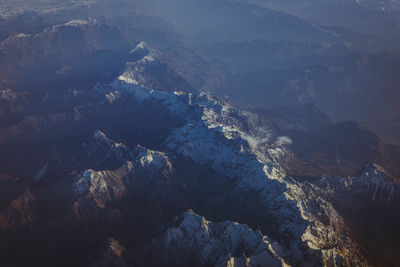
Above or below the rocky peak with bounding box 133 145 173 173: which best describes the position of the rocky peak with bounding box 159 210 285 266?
above

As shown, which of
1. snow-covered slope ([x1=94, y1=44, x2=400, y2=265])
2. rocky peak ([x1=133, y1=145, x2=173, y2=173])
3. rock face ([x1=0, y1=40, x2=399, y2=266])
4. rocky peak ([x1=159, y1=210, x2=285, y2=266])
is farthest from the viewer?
rocky peak ([x1=133, y1=145, x2=173, y2=173])

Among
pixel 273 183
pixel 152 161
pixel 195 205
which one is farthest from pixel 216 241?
pixel 152 161

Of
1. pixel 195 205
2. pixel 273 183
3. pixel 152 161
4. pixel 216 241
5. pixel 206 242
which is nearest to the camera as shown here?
pixel 216 241

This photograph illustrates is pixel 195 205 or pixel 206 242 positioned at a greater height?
pixel 206 242

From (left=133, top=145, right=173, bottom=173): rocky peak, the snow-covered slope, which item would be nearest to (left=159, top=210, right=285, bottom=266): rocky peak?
the snow-covered slope

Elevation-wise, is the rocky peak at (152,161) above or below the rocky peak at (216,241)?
below

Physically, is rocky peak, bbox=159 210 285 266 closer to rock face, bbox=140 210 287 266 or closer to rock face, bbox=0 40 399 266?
rock face, bbox=140 210 287 266

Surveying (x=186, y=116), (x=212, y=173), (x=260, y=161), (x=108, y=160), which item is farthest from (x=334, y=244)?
(x=186, y=116)

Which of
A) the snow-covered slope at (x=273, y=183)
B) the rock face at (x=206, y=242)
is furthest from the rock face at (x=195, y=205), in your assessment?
the snow-covered slope at (x=273, y=183)

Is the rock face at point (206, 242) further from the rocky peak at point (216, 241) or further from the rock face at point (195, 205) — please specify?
the rock face at point (195, 205)

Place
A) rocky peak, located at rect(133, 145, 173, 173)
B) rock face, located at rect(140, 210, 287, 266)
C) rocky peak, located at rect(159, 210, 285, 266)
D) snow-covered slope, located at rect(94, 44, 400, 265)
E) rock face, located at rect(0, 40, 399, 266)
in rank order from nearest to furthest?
rocky peak, located at rect(159, 210, 285, 266)
rock face, located at rect(140, 210, 287, 266)
rock face, located at rect(0, 40, 399, 266)
snow-covered slope, located at rect(94, 44, 400, 265)
rocky peak, located at rect(133, 145, 173, 173)

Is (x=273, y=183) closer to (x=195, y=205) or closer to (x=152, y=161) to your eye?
(x=195, y=205)
